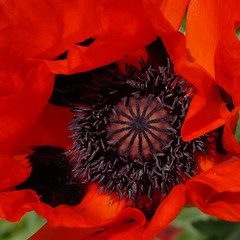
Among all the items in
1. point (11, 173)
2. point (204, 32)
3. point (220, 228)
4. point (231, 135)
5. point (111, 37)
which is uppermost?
point (111, 37)

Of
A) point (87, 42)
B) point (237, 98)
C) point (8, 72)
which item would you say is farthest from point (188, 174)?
point (8, 72)

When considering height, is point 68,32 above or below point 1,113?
above

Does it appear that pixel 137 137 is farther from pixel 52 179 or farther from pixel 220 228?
pixel 220 228

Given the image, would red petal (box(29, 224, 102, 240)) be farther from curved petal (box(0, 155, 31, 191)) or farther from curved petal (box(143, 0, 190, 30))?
curved petal (box(143, 0, 190, 30))

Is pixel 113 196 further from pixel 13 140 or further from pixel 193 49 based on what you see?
pixel 193 49

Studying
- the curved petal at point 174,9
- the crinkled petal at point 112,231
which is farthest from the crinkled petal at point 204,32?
the crinkled petal at point 112,231

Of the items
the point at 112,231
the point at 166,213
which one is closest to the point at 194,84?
the point at 166,213

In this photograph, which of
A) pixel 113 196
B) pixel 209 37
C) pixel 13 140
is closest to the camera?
pixel 209 37
